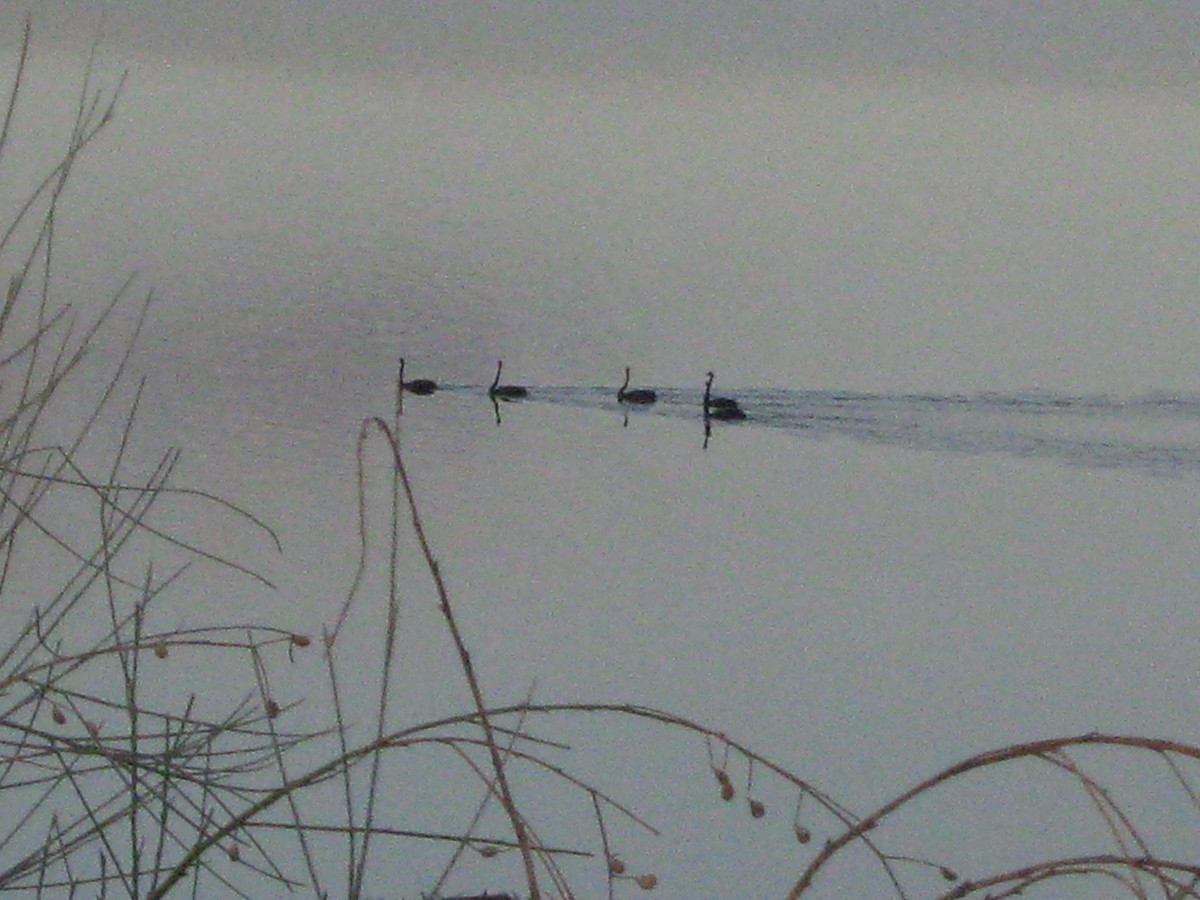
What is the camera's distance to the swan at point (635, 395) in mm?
1441

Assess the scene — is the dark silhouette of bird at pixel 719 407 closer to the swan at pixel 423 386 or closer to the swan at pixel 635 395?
the swan at pixel 635 395

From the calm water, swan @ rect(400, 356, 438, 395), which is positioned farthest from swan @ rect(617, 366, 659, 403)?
swan @ rect(400, 356, 438, 395)

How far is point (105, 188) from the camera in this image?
140 centimetres

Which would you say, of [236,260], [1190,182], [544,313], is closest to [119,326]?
[236,260]

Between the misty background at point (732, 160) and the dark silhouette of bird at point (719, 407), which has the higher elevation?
the misty background at point (732, 160)

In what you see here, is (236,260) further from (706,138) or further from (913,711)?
(913,711)

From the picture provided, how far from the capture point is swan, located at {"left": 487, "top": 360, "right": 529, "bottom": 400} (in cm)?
146

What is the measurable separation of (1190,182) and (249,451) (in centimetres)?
95

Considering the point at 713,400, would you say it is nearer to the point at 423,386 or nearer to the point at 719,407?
the point at 719,407

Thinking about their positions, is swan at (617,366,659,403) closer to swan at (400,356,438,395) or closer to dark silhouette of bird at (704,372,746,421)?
dark silhouette of bird at (704,372,746,421)

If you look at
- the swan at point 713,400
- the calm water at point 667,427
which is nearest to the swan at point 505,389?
the calm water at point 667,427

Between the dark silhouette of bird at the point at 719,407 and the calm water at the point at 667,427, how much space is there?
0.01 m

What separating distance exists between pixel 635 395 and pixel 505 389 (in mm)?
129

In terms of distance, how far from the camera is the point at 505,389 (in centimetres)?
146
